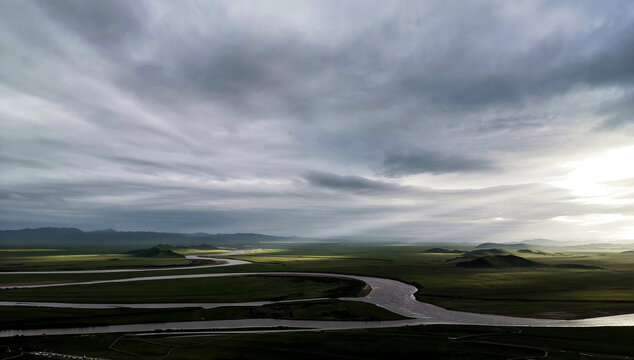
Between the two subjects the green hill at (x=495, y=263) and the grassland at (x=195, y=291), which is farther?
the green hill at (x=495, y=263)

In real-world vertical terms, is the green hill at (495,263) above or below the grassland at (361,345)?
above

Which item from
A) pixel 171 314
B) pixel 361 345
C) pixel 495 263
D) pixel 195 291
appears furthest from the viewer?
pixel 495 263

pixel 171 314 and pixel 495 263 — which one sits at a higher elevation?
pixel 495 263

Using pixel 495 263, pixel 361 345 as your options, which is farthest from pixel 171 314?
pixel 495 263

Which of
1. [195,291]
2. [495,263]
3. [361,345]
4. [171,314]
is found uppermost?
[495,263]

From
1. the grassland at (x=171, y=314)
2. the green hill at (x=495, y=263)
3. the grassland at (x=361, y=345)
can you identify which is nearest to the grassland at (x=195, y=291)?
the grassland at (x=171, y=314)

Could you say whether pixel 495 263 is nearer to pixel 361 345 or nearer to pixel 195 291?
pixel 195 291

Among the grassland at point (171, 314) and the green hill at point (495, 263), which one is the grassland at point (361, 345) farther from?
the green hill at point (495, 263)

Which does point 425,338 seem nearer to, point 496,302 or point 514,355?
point 514,355
